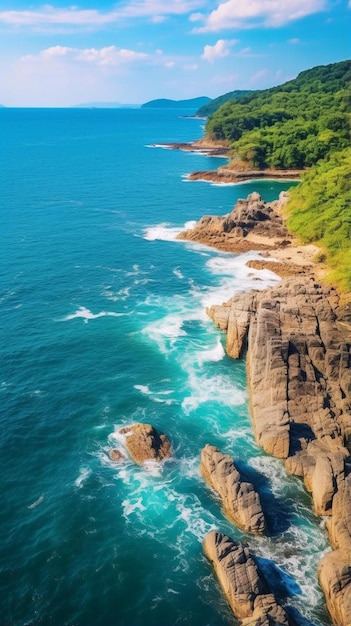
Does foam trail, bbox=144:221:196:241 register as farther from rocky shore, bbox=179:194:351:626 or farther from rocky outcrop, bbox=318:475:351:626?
rocky outcrop, bbox=318:475:351:626

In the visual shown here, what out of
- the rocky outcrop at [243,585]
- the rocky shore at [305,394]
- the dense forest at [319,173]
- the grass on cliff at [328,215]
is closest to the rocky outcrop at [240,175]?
the dense forest at [319,173]

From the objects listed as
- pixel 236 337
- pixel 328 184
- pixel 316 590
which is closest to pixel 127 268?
pixel 236 337

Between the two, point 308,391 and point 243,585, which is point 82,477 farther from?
point 308,391

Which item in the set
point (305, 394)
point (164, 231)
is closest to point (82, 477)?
point (305, 394)

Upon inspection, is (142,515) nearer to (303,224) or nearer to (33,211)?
(303,224)

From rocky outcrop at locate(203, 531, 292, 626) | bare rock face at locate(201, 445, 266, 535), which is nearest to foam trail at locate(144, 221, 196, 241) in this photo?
bare rock face at locate(201, 445, 266, 535)

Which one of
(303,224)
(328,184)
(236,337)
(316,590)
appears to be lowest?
(316,590)
